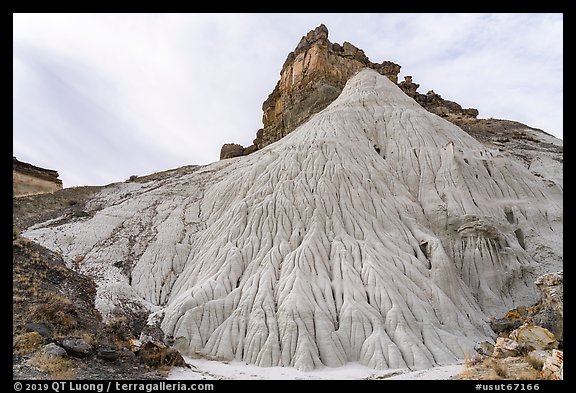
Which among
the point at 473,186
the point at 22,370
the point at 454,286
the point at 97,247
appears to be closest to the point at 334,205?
the point at 454,286

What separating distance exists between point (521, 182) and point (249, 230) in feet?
63.4

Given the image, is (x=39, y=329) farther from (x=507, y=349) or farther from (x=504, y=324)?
(x=504, y=324)

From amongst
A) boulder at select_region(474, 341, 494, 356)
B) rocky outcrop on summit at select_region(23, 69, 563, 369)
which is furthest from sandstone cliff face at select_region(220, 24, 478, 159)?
boulder at select_region(474, 341, 494, 356)

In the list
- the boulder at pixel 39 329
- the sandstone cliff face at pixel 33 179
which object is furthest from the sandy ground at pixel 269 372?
the sandstone cliff face at pixel 33 179

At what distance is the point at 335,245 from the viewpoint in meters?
22.9

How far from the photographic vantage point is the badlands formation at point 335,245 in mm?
18328

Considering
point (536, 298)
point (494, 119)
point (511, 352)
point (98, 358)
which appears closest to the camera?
point (511, 352)


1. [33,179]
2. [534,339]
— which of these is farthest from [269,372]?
[33,179]

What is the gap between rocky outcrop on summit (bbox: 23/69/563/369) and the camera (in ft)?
60.1

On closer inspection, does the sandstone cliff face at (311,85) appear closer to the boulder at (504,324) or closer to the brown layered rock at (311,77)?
the brown layered rock at (311,77)

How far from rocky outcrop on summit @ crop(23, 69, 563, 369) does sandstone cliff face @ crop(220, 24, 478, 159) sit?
66.2ft

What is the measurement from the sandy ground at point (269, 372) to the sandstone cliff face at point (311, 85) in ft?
133
